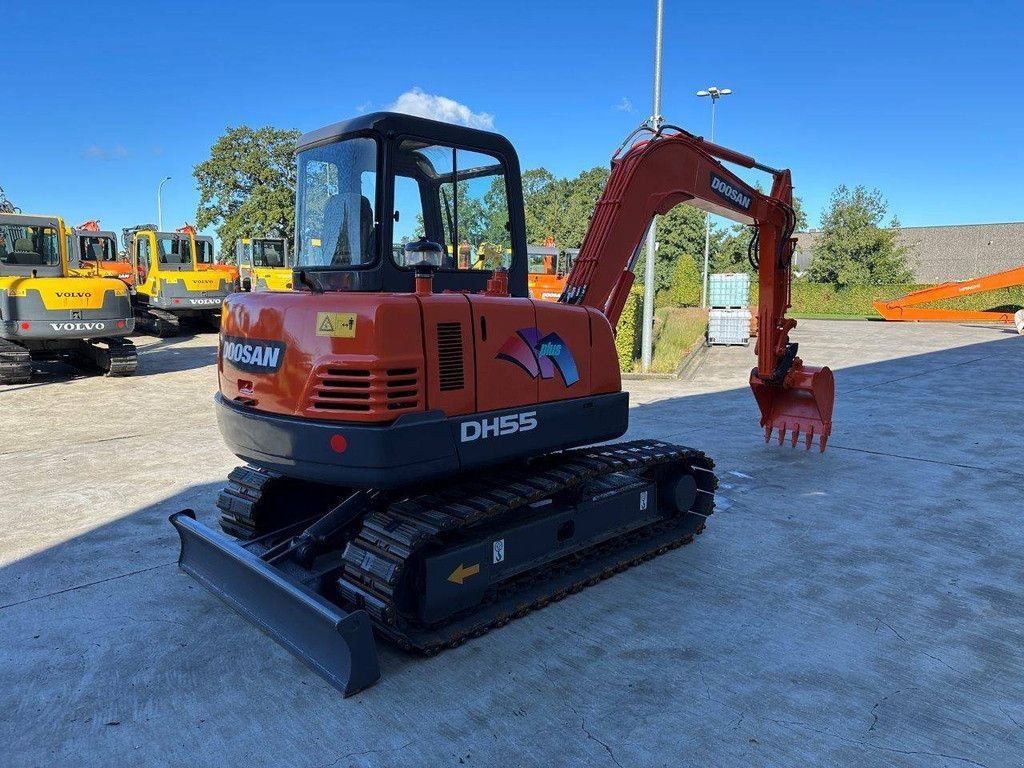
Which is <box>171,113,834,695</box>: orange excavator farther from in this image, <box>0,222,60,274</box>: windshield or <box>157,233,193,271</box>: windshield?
<box>157,233,193,271</box>: windshield

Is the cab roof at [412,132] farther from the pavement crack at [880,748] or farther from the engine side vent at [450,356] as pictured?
the pavement crack at [880,748]

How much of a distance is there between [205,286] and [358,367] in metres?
17.8

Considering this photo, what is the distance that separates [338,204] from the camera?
4109mm

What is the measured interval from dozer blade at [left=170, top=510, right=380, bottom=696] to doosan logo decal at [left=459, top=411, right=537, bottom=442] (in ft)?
3.51

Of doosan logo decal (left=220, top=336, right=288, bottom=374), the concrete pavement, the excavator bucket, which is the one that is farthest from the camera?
the excavator bucket

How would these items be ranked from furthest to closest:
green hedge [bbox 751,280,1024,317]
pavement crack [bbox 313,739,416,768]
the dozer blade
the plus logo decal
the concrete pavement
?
green hedge [bbox 751,280,1024,317], the plus logo decal, the dozer blade, the concrete pavement, pavement crack [bbox 313,739,416,768]

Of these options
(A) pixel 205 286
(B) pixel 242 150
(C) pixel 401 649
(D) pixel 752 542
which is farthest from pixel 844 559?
(B) pixel 242 150

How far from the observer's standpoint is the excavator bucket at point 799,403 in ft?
26.5

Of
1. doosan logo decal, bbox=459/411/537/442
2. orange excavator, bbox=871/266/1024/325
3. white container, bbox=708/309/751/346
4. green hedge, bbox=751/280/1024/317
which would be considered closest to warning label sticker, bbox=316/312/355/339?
doosan logo decal, bbox=459/411/537/442

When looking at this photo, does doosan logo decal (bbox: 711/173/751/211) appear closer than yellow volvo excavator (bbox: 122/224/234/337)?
Yes

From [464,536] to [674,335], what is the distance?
17.6 meters

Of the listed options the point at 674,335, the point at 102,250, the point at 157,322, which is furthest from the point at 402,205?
the point at 102,250

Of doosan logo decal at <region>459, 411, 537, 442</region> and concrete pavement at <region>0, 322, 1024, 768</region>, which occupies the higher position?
doosan logo decal at <region>459, 411, 537, 442</region>

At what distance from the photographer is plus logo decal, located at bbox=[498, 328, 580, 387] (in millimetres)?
4105
